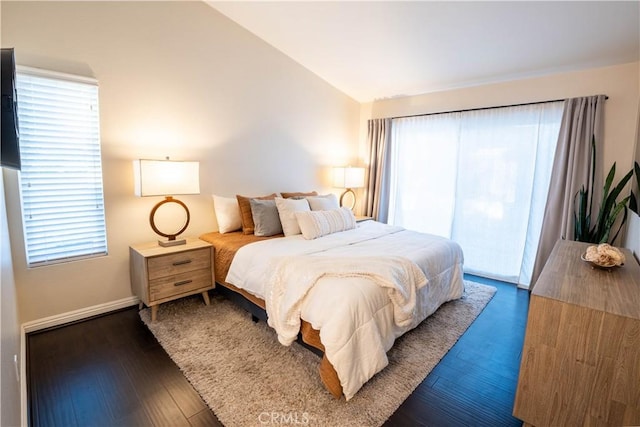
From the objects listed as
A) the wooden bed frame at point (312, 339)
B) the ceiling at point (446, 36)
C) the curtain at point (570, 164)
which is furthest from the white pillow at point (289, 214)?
the curtain at point (570, 164)

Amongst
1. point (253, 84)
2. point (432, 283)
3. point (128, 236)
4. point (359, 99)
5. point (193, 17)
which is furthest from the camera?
point (359, 99)

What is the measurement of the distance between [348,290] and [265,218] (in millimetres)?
1569

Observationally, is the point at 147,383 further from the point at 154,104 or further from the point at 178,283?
the point at 154,104

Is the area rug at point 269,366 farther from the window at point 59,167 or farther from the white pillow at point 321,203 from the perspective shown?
the white pillow at point 321,203

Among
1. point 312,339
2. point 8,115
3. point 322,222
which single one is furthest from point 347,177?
point 8,115

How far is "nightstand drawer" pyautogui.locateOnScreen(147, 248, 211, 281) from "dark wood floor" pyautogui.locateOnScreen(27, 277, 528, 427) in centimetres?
49

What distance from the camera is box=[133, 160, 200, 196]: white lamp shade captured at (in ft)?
8.25

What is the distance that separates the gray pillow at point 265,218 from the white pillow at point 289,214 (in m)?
Result: 0.06

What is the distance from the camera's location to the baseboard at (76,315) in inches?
93.2

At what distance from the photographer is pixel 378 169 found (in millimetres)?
4789

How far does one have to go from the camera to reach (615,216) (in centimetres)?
281

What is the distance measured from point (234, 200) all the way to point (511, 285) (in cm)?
346

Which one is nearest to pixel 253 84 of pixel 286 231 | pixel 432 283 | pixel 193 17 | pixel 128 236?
pixel 193 17

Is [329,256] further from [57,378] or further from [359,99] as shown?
[359,99]
